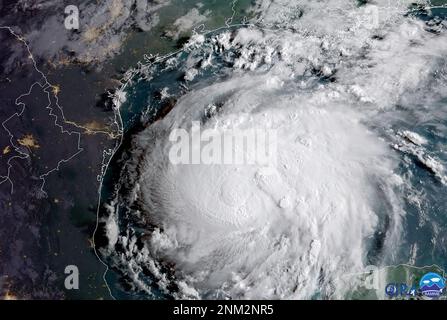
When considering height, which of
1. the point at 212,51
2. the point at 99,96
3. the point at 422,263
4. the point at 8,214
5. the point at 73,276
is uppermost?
the point at 212,51

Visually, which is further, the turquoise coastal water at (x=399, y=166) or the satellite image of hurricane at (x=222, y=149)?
the turquoise coastal water at (x=399, y=166)

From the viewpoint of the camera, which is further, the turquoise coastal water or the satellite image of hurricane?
the turquoise coastal water

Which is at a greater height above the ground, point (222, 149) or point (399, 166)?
point (222, 149)

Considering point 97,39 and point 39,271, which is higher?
point 97,39

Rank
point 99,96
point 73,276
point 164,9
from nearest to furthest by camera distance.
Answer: point 73,276 → point 99,96 → point 164,9

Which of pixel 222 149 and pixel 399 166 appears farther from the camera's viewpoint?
pixel 399 166

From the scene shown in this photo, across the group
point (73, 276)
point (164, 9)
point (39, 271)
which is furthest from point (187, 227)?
point (164, 9)

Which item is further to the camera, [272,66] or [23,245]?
[272,66]

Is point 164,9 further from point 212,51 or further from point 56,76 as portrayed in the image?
point 56,76
